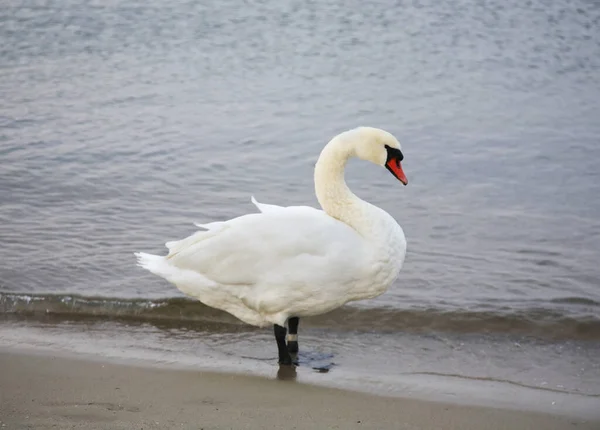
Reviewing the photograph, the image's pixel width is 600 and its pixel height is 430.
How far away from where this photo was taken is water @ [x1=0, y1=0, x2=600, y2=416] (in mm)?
6527

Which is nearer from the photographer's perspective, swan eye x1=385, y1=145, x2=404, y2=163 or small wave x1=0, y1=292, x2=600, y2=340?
swan eye x1=385, y1=145, x2=404, y2=163

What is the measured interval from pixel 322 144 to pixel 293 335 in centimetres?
440

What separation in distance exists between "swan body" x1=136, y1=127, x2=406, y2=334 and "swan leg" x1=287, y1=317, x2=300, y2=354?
196mm

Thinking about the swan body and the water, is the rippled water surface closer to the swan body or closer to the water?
the water

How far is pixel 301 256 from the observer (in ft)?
17.3

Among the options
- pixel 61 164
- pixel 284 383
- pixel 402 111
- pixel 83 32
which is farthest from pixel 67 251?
pixel 83 32

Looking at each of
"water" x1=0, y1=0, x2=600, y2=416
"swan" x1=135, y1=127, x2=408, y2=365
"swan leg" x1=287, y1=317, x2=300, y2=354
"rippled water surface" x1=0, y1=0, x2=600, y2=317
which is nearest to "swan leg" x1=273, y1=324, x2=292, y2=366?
"swan" x1=135, y1=127, x2=408, y2=365

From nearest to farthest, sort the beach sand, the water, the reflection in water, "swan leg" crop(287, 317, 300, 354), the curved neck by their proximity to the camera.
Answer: the beach sand
the reflection in water
the curved neck
"swan leg" crop(287, 317, 300, 354)
the water

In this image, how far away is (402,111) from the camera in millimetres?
10828

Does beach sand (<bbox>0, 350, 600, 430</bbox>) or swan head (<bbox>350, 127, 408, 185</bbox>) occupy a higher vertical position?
swan head (<bbox>350, 127, 408, 185</bbox>)

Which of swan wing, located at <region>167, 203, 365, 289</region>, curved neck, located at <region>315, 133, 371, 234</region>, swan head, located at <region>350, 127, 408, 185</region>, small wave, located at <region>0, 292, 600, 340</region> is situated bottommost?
small wave, located at <region>0, 292, 600, 340</region>

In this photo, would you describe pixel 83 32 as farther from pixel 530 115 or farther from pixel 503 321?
pixel 503 321

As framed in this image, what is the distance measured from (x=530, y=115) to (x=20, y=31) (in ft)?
25.4

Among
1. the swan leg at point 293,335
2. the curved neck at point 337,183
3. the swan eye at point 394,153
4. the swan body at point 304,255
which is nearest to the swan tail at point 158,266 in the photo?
the swan body at point 304,255
